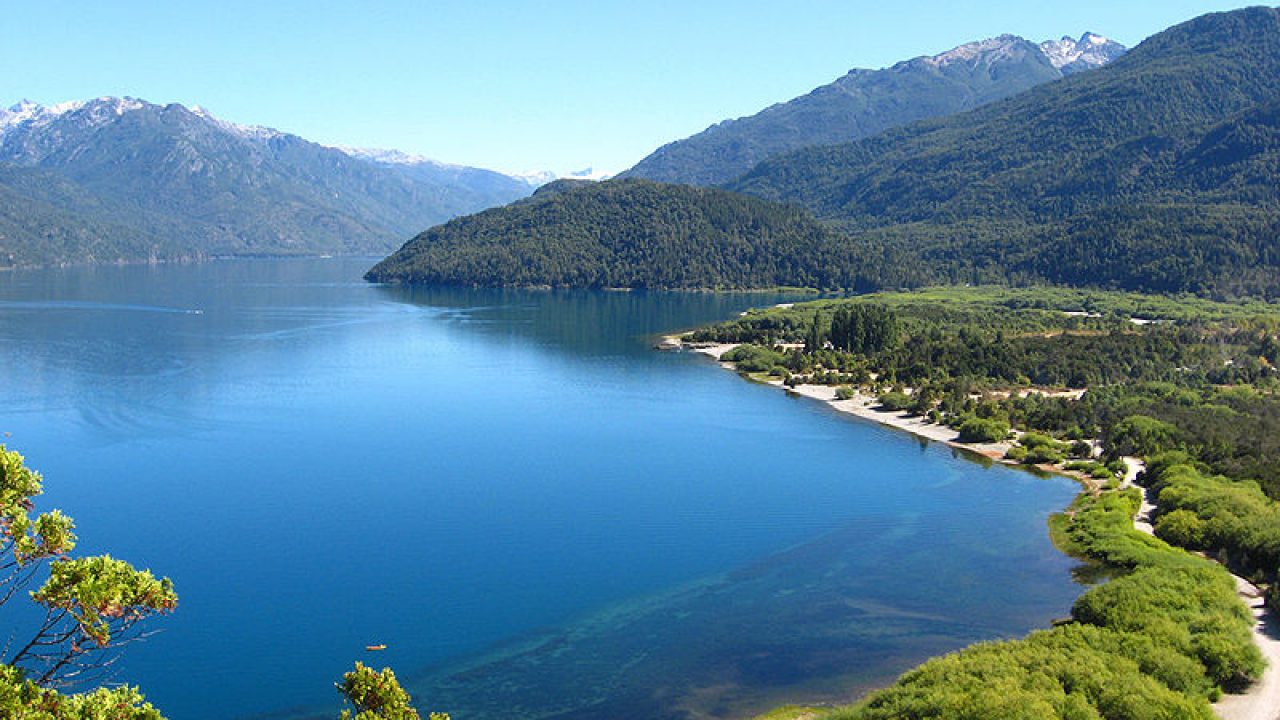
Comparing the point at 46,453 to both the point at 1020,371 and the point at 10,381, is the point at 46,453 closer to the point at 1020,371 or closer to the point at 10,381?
the point at 10,381

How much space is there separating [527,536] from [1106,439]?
49258mm

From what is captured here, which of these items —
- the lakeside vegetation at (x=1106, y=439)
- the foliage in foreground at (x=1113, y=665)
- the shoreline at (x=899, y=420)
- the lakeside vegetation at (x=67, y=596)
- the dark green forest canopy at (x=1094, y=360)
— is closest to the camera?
the lakeside vegetation at (x=67, y=596)

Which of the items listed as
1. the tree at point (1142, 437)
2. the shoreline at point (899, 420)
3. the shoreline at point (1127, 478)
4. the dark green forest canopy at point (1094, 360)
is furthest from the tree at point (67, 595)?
the tree at point (1142, 437)

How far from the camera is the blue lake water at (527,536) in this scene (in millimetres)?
41844

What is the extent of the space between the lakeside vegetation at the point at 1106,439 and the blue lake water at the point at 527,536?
17.5 ft

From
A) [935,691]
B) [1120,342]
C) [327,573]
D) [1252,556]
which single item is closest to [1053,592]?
[1252,556]

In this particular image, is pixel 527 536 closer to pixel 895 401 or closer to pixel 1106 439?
pixel 1106 439

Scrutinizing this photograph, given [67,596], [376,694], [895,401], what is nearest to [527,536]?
[376,694]

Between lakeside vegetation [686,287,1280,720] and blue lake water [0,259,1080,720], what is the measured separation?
17.5 ft

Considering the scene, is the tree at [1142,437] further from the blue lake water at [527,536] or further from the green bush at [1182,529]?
the green bush at [1182,529]

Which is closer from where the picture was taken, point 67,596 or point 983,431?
point 67,596

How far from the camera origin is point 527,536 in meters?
58.9

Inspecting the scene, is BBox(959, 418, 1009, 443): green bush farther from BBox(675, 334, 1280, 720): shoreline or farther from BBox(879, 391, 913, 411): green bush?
BBox(879, 391, 913, 411): green bush

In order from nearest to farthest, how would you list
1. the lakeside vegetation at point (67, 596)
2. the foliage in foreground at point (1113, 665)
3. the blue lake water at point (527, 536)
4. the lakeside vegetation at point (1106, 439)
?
the lakeside vegetation at point (67, 596) → the foliage in foreground at point (1113, 665) → the lakeside vegetation at point (1106, 439) → the blue lake water at point (527, 536)
